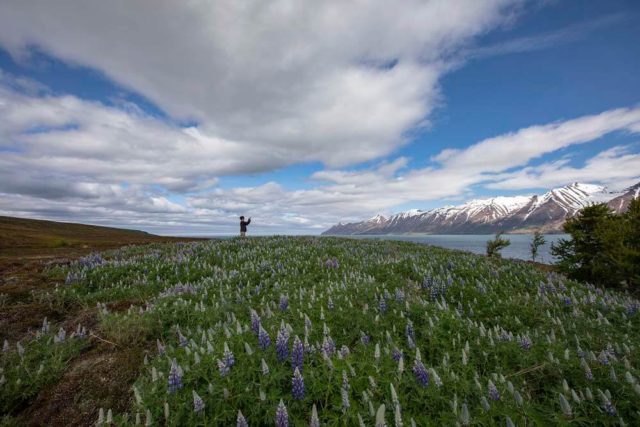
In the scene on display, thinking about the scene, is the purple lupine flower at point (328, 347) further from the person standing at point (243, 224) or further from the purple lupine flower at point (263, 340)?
A: the person standing at point (243, 224)

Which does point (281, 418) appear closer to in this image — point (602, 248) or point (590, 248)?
point (602, 248)

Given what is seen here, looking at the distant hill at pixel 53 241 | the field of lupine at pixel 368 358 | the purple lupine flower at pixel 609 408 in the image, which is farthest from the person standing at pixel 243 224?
the purple lupine flower at pixel 609 408

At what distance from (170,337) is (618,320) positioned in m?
9.81

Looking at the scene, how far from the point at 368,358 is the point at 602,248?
1474 cm

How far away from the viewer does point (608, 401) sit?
339cm

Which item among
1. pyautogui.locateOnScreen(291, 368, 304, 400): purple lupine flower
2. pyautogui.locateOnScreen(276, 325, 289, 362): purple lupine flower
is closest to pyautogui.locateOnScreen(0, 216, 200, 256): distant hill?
pyautogui.locateOnScreen(276, 325, 289, 362): purple lupine flower

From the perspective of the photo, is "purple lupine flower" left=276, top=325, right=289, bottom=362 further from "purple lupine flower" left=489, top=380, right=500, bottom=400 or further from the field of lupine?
"purple lupine flower" left=489, top=380, right=500, bottom=400

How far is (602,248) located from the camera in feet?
42.9

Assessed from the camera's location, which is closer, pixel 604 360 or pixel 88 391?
pixel 604 360

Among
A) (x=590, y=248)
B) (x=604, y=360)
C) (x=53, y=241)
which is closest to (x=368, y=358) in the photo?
(x=604, y=360)

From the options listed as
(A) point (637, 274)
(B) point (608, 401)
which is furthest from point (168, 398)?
(A) point (637, 274)

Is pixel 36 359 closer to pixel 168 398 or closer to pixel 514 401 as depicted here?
pixel 168 398

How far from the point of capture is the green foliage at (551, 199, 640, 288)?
459 inches

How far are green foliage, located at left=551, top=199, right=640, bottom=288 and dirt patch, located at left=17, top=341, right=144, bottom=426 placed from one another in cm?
1620
